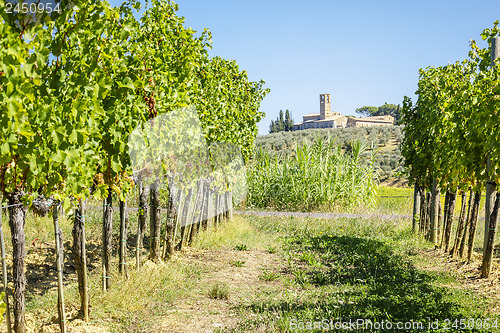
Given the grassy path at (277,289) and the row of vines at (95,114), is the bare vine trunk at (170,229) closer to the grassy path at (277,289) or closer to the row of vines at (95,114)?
the row of vines at (95,114)

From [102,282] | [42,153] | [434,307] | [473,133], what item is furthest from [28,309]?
[473,133]

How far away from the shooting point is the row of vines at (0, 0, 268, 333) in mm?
2938

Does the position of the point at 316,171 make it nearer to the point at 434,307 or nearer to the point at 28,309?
the point at 434,307

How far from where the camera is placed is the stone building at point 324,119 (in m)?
98.3

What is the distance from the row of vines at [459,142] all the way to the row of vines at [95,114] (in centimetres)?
382

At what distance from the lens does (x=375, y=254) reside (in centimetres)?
786

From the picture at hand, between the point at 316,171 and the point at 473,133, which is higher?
the point at 473,133

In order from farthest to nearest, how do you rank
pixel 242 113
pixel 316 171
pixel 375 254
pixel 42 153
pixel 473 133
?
pixel 316 171, pixel 242 113, pixel 375 254, pixel 473 133, pixel 42 153

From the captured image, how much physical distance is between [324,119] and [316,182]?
309 ft

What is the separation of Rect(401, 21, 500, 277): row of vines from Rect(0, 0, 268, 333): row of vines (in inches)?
150

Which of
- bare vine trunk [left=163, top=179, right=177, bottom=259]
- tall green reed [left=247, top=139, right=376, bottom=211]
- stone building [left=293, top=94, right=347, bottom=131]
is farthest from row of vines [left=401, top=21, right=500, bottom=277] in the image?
stone building [left=293, top=94, right=347, bottom=131]

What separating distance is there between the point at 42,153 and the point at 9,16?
Answer: 0.97 meters

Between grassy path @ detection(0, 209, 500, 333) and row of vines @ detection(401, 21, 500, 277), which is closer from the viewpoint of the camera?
grassy path @ detection(0, 209, 500, 333)

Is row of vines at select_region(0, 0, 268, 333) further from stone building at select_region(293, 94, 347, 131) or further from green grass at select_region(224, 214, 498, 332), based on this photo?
stone building at select_region(293, 94, 347, 131)
